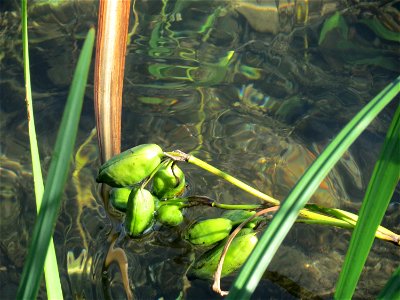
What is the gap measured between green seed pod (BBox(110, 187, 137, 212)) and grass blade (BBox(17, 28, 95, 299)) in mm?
512

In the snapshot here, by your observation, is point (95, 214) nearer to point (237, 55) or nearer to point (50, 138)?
point (50, 138)

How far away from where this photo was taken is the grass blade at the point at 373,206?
70 centimetres

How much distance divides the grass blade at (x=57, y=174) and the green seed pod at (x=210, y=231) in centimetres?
48

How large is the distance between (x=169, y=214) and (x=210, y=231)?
9 centimetres

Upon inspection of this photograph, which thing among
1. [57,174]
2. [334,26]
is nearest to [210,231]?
[57,174]

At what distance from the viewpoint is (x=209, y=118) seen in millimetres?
1473

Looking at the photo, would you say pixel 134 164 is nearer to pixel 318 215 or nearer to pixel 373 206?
pixel 318 215

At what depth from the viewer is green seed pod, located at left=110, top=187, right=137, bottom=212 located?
3.71 ft

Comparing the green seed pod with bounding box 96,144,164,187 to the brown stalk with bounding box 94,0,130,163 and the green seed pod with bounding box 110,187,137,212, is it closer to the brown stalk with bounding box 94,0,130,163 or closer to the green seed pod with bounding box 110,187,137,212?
the green seed pod with bounding box 110,187,137,212

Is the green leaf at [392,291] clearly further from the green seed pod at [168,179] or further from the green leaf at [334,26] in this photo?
the green leaf at [334,26]

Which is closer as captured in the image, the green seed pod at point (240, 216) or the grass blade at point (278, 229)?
the grass blade at point (278, 229)

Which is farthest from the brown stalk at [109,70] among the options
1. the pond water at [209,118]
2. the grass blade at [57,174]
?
the grass blade at [57,174]

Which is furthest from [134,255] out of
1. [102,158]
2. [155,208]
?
[102,158]

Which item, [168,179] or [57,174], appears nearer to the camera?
[57,174]
